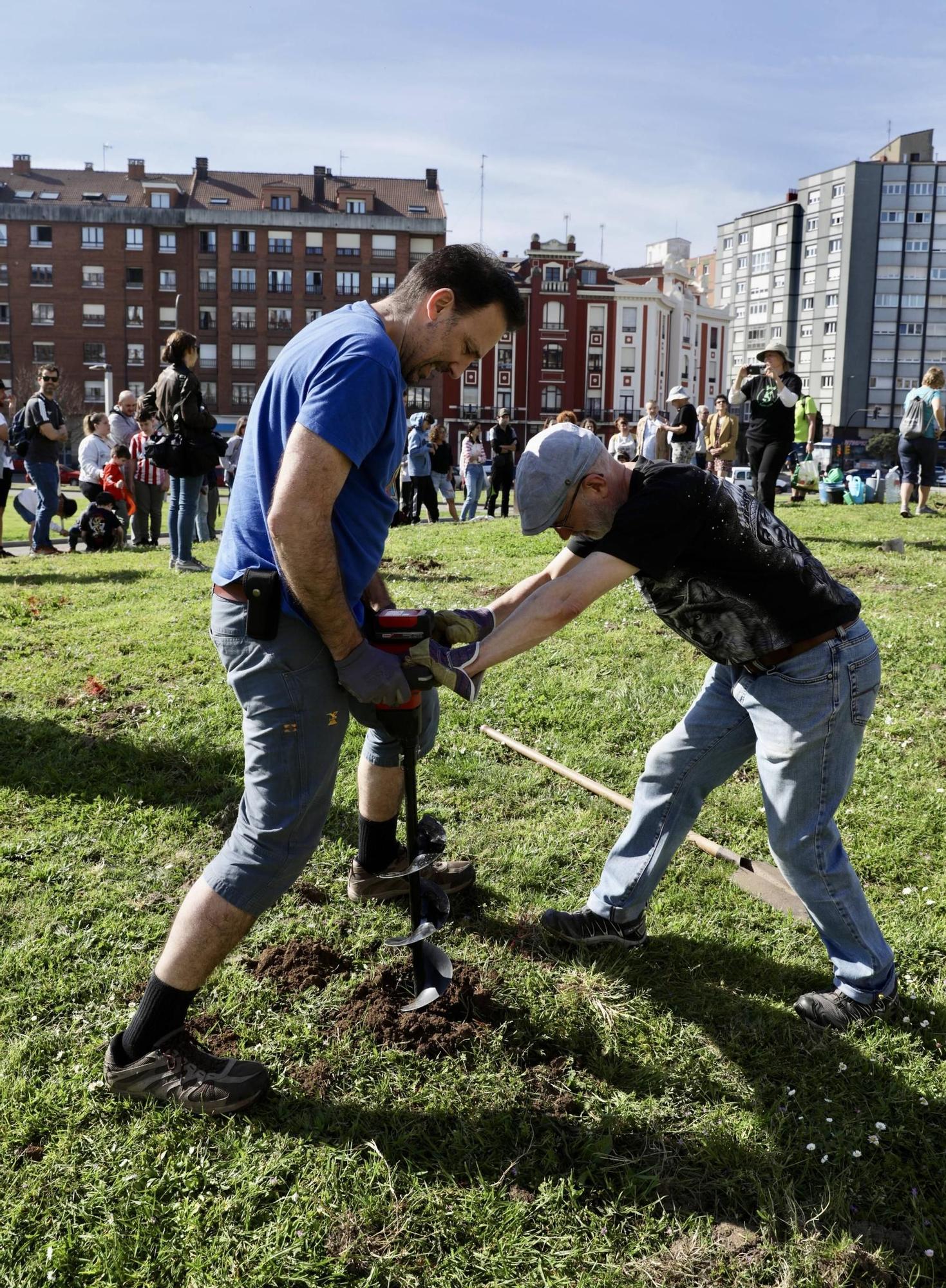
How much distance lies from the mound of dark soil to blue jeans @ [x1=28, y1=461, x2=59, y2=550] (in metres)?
9.87

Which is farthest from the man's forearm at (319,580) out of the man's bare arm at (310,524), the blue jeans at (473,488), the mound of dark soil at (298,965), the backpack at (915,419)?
the blue jeans at (473,488)

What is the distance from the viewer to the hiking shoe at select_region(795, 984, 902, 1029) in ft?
10.0

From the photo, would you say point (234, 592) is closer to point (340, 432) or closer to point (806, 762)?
point (340, 432)

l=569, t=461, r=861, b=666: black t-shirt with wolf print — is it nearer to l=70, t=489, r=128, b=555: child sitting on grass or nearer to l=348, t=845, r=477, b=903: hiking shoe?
l=348, t=845, r=477, b=903: hiking shoe

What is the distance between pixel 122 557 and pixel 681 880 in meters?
8.79

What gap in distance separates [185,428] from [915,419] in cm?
971

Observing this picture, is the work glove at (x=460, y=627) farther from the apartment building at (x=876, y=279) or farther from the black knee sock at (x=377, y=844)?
the apartment building at (x=876, y=279)

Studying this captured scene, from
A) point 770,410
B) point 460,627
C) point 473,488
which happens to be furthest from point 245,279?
point 460,627

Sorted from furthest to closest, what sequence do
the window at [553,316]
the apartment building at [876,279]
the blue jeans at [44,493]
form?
the apartment building at [876,279], the window at [553,316], the blue jeans at [44,493]

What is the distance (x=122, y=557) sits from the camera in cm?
1108

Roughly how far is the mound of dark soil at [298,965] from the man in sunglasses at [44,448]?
31.7 feet

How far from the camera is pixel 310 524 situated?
7.66ft

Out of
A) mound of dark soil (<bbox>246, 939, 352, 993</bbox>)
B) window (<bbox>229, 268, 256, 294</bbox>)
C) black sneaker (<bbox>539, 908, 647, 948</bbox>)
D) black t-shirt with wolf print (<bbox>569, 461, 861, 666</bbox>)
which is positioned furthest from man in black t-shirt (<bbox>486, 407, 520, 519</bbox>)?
window (<bbox>229, 268, 256, 294</bbox>)

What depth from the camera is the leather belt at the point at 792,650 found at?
2844 mm
